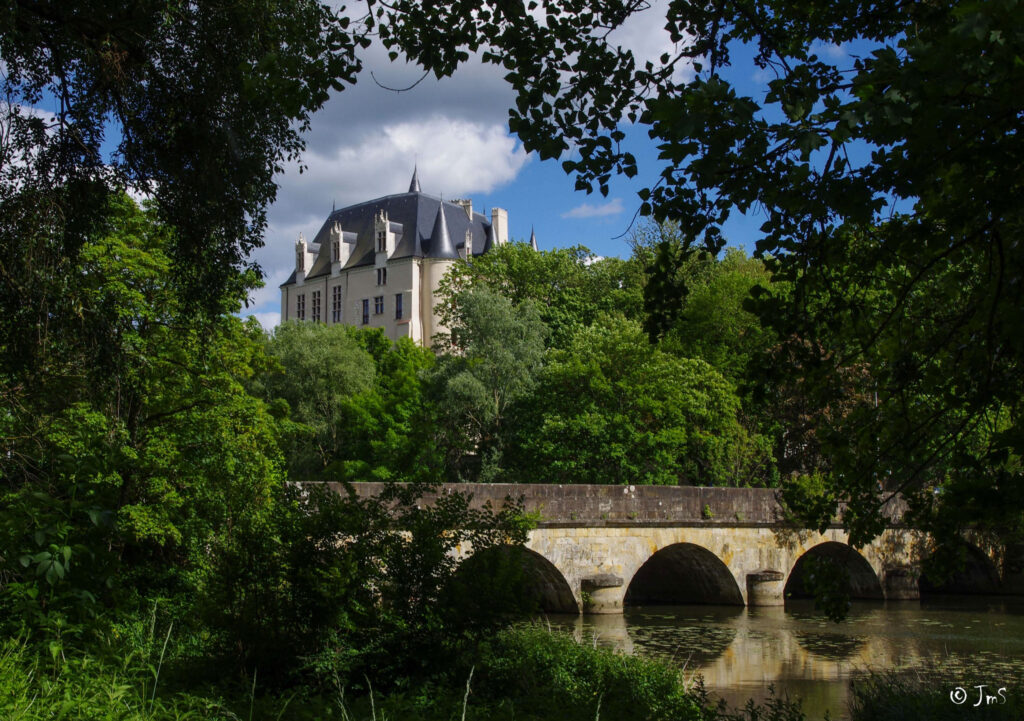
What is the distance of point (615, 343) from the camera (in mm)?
28312

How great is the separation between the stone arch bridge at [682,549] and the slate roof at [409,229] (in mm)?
37210

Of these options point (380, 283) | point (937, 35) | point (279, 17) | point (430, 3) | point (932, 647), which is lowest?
point (932, 647)

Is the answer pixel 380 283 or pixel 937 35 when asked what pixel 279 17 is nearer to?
pixel 937 35

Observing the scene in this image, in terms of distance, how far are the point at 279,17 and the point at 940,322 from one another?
4.45 metres

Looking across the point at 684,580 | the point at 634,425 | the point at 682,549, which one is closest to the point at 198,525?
the point at 682,549

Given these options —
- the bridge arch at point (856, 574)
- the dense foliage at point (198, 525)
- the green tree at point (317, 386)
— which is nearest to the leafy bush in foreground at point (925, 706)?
the dense foliage at point (198, 525)

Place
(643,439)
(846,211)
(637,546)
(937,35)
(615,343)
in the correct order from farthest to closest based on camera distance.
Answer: (615,343) → (643,439) → (637,546) → (937,35) → (846,211)

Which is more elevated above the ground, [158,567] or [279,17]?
[279,17]

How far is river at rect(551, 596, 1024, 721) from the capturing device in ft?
42.1

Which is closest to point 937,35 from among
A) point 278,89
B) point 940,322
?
point 940,322

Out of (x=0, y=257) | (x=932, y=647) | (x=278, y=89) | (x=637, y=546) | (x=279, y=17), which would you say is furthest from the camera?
(x=637, y=546)

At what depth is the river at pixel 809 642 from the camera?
12.8 m

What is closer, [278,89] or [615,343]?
[278,89]

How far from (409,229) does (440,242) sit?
3236mm
